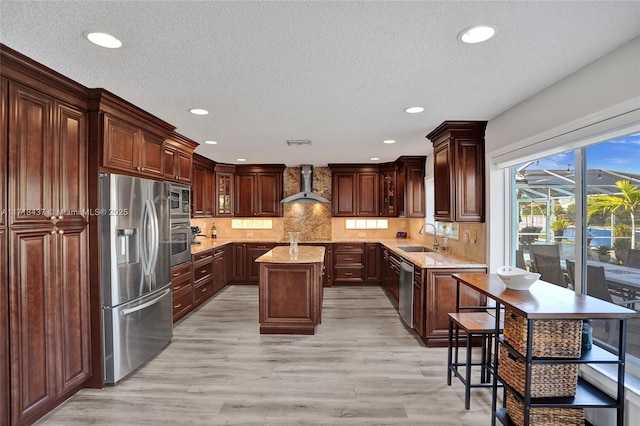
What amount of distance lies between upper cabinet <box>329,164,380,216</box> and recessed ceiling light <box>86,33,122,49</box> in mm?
5190

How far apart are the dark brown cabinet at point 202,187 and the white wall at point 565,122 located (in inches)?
178

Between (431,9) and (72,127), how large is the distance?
8.70ft

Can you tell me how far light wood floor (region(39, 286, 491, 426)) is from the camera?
2.39 metres

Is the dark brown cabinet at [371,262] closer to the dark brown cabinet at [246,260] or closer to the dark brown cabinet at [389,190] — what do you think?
the dark brown cabinet at [389,190]

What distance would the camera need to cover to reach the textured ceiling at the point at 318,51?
1582 mm

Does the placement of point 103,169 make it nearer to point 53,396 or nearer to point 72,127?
point 72,127

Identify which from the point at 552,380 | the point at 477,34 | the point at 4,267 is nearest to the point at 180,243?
the point at 4,267

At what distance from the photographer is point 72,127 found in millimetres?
2555

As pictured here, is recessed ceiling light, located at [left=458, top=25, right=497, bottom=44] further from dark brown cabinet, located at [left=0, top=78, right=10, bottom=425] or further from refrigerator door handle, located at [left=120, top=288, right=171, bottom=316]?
refrigerator door handle, located at [left=120, top=288, right=171, bottom=316]

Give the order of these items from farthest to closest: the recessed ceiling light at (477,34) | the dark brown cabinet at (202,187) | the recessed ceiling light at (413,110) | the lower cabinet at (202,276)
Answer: the dark brown cabinet at (202,187)
the lower cabinet at (202,276)
the recessed ceiling light at (413,110)
the recessed ceiling light at (477,34)

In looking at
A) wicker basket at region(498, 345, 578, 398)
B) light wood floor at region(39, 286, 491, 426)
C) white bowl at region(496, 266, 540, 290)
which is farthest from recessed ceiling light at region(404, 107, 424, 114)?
light wood floor at region(39, 286, 491, 426)

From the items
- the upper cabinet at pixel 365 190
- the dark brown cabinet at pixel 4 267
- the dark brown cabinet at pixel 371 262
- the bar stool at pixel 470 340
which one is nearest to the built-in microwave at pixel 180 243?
the dark brown cabinet at pixel 4 267

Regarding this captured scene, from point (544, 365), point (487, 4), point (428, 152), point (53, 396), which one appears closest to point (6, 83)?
point (53, 396)

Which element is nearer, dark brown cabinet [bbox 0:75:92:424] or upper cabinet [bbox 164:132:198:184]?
dark brown cabinet [bbox 0:75:92:424]
